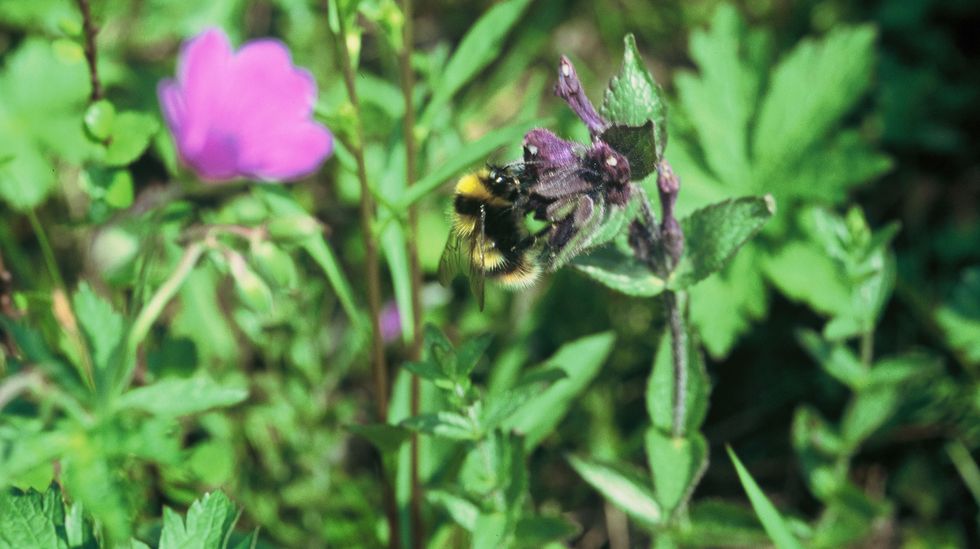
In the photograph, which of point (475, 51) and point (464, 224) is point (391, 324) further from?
point (464, 224)

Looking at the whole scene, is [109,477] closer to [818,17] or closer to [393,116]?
[393,116]

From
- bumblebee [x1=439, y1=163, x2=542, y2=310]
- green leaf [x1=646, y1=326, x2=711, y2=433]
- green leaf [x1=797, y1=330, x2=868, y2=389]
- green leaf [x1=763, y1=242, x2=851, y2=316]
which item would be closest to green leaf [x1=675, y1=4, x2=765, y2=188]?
green leaf [x1=763, y1=242, x2=851, y2=316]

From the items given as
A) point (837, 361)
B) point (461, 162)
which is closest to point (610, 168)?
point (461, 162)

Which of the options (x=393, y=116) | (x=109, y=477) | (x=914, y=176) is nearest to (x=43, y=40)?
(x=393, y=116)

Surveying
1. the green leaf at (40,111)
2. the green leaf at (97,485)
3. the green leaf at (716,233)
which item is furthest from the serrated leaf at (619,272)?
the green leaf at (40,111)

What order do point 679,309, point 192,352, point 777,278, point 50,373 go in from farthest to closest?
1. point 777,278
2. point 192,352
3. point 679,309
4. point 50,373

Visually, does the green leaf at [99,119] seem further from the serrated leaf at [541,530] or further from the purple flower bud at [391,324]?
the serrated leaf at [541,530]
